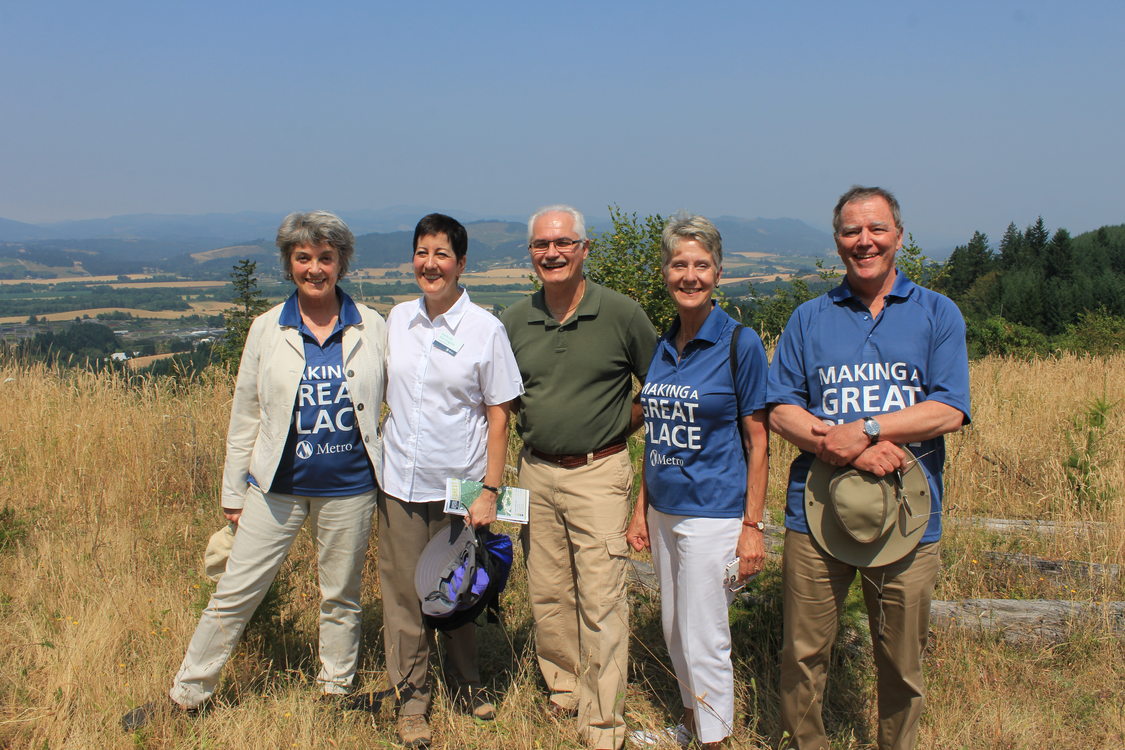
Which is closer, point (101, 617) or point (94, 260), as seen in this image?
point (101, 617)

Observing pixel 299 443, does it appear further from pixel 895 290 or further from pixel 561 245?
pixel 895 290

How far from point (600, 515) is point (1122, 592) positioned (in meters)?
3.05

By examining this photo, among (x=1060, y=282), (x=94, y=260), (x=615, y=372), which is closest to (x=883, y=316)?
(x=615, y=372)

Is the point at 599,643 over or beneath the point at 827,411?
beneath

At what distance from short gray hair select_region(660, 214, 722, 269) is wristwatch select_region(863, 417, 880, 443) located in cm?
87

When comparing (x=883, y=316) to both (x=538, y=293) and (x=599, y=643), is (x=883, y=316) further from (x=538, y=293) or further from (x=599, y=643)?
(x=599, y=643)

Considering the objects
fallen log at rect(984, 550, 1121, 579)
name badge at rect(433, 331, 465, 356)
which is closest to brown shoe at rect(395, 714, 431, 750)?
name badge at rect(433, 331, 465, 356)

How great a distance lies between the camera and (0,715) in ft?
10.9

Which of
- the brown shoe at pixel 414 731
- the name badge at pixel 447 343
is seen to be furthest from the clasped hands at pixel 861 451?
the brown shoe at pixel 414 731

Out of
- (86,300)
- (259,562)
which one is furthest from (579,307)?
(86,300)

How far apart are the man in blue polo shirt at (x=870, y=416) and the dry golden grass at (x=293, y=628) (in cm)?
54

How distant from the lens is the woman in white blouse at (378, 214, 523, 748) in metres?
3.21

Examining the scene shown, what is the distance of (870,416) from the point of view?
267 centimetres

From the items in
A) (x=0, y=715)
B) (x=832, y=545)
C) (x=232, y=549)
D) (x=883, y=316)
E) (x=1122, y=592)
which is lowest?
(x=0, y=715)
